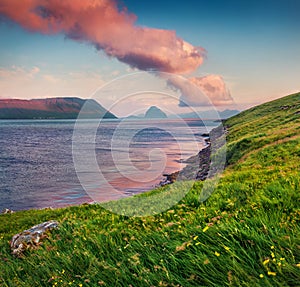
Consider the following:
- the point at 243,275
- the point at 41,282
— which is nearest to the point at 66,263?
the point at 41,282

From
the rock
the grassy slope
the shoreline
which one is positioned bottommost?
the shoreline

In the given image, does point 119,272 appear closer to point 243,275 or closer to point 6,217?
point 243,275

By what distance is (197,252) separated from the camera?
4.06 m

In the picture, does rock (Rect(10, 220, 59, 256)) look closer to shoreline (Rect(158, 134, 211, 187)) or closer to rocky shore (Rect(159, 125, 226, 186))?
rocky shore (Rect(159, 125, 226, 186))

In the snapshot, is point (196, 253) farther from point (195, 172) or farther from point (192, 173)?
point (192, 173)

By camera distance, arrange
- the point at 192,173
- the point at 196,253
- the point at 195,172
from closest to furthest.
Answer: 1. the point at 196,253
2. the point at 195,172
3. the point at 192,173

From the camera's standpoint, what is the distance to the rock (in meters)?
8.20

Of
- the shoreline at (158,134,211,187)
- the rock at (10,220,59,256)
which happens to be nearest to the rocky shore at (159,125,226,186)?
the shoreline at (158,134,211,187)

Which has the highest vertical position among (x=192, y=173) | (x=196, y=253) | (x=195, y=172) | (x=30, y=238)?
(x=196, y=253)

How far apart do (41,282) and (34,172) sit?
45841 millimetres

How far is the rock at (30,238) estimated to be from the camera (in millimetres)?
8203

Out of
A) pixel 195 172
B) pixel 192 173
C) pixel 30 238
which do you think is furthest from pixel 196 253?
pixel 192 173

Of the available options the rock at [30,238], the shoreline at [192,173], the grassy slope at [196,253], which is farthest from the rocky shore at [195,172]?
the grassy slope at [196,253]

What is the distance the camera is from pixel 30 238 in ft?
27.8
